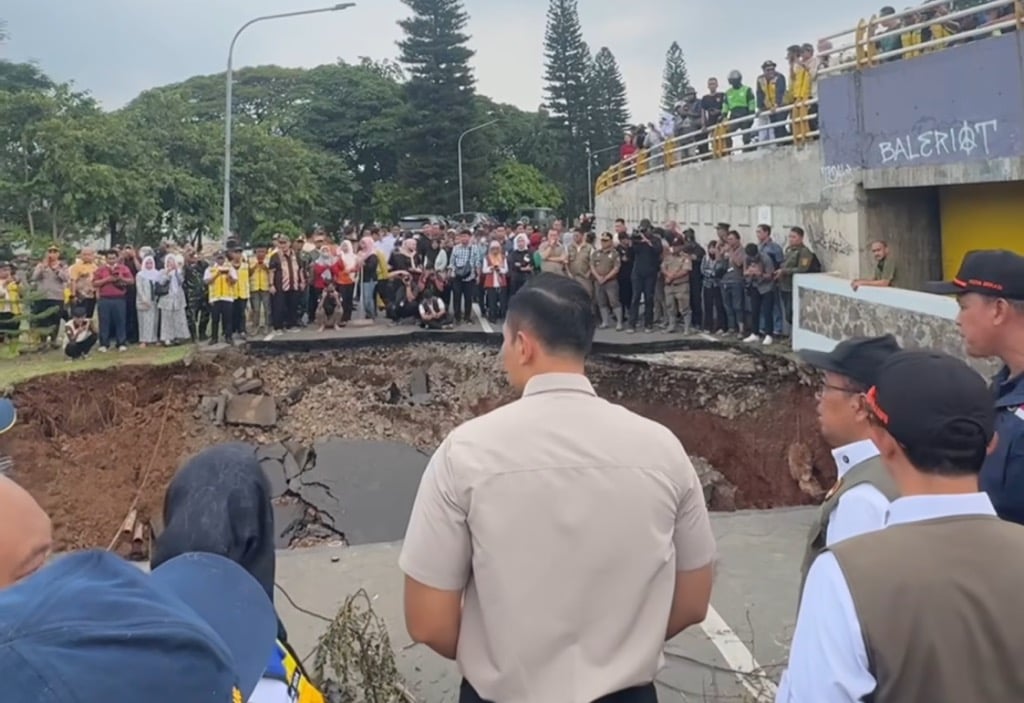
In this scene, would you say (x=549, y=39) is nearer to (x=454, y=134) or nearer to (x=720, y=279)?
(x=454, y=134)

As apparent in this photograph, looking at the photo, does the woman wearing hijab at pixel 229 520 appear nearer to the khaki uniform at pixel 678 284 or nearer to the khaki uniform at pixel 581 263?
the khaki uniform at pixel 678 284

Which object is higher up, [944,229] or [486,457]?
[944,229]

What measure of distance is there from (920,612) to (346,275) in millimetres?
14554

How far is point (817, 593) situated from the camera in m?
1.65

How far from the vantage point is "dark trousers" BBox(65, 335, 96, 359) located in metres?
13.8

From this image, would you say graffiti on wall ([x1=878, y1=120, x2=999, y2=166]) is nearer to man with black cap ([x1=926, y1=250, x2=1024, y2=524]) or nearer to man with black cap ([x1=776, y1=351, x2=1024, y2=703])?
man with black cap ([x1=926, y1=250, x2=1024, y2=524])

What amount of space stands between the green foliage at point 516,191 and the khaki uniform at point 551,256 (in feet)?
114

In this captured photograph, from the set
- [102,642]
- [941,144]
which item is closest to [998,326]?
→ [102,642]

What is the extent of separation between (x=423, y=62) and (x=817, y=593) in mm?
51030

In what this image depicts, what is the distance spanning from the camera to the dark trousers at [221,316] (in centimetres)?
1448

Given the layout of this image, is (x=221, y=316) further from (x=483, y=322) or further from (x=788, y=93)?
(x=788, y=93)

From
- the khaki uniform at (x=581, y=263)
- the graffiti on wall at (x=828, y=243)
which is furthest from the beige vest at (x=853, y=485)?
the khaki uniform at (x=581, y=263)

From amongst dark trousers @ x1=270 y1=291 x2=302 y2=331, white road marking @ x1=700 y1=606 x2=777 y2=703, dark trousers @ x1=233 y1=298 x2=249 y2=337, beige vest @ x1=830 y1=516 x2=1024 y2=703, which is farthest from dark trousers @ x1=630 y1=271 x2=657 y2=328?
beige vest @ x1=830 y1=516 x2=1024 y2=703

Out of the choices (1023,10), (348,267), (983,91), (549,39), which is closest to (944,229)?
(983,91)
